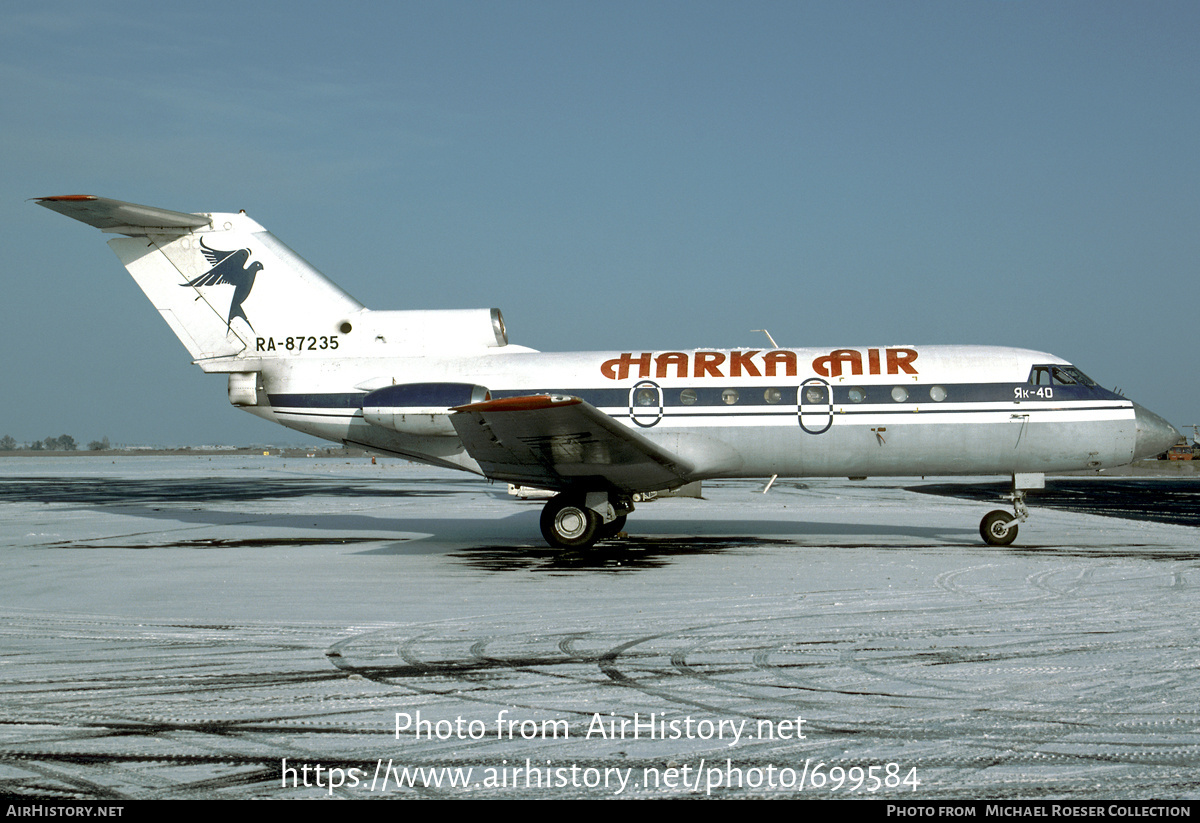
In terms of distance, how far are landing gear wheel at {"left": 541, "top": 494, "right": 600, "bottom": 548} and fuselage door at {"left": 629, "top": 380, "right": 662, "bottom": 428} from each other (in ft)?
5.76

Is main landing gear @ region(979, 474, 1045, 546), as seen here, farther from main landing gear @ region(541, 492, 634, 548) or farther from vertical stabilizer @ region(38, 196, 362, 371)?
vertical stabilizer @ region(38, 196, 362, 371)

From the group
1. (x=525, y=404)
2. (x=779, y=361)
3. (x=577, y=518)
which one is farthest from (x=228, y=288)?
(x=779, y=361)

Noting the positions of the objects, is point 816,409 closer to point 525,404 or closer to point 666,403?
point 666,403

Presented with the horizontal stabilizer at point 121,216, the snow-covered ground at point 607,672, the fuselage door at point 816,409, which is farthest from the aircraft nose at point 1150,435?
the horizontal stabilizer at point 121,216

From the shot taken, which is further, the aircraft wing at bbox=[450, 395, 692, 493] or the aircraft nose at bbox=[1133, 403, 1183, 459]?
the aircraft nose at bbox=[1133, 403, 1183, 459]

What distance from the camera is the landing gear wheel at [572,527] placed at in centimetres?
1360

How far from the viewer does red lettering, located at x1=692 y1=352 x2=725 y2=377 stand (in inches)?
576

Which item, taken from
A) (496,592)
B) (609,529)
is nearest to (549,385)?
(609,529)

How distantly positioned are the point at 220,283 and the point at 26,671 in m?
Result: 10.6

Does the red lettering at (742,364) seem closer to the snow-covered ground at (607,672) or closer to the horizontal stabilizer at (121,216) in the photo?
the snow-covered ground at (607,672)

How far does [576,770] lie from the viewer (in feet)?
14.0

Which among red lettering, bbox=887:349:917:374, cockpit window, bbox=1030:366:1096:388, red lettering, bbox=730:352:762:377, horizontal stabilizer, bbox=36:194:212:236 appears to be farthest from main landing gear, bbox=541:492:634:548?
horizontal stabilizer, bbox=36:194:212:236

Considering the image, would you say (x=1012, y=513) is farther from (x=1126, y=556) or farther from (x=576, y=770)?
(x=576, y=770)

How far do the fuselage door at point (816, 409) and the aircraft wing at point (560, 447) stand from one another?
202cm
